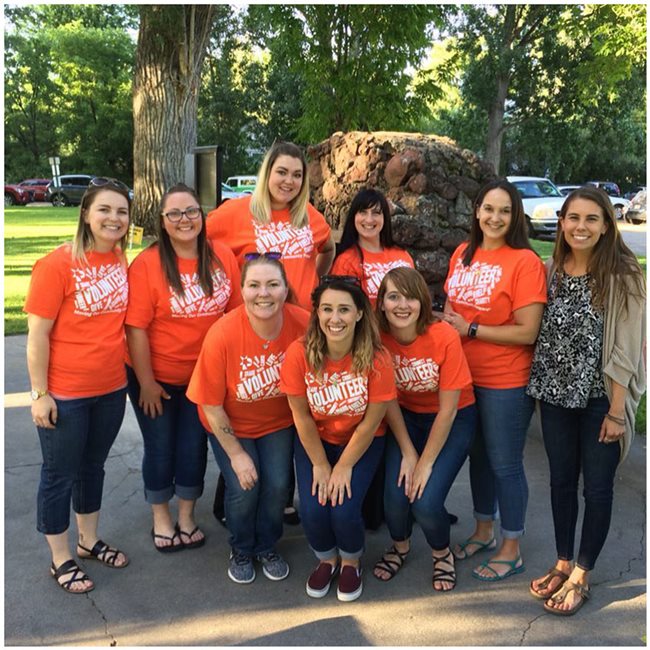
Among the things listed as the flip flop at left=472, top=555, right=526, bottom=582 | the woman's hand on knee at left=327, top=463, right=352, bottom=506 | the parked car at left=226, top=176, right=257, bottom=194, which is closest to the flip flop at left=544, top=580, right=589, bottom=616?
the flip flop at left=472, top=555, right=526, bottom=582

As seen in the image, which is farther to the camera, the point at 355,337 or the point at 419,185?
Result: the point at 419,185

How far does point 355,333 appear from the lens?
9.39ft

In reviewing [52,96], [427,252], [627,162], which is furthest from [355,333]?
[52,96]

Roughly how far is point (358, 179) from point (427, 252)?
3.28ft

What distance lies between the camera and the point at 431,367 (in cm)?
296

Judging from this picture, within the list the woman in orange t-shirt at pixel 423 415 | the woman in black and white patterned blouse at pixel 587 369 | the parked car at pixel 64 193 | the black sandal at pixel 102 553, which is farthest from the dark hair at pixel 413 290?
the parked car at pixel 64 193

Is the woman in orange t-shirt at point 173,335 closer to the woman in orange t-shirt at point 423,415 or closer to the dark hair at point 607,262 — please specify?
the woman in orange t-shirt at point 423,415

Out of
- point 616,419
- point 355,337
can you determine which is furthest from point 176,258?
point 616,419

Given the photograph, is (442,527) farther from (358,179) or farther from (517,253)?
(358,179)

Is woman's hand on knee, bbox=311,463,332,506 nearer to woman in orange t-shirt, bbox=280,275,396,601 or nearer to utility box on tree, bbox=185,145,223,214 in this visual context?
woman in orange t-shirt, bbox=280,275,396,601

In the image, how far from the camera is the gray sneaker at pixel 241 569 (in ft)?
10.2

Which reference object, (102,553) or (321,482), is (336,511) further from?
(102,553)

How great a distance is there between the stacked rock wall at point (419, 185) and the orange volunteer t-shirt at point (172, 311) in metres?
2.77

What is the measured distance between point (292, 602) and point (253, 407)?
0.92 meters
